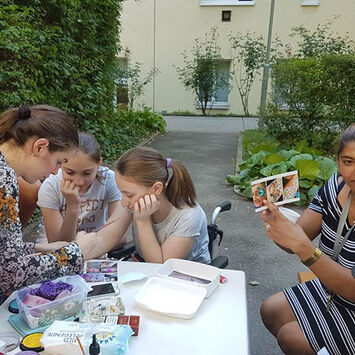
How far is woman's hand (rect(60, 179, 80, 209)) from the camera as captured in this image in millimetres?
1931

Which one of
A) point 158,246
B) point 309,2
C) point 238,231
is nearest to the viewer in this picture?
point 158,246

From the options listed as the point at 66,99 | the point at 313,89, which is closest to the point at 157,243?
the point at 66,99

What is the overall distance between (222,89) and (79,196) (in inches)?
506

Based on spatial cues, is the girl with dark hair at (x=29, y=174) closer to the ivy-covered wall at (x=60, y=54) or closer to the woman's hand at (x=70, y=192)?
the woman's hand at (x=70, y=192)

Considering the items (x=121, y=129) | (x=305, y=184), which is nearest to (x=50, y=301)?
(x=305, y=184)

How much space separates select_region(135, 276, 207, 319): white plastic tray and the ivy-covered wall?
2402mm

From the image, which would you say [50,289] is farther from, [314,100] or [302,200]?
[314,100]

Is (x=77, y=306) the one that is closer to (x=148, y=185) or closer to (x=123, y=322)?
(x=123, y=322)

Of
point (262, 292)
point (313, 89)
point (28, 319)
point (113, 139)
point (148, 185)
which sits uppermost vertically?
point (313, 89)

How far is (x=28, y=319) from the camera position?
112 cm

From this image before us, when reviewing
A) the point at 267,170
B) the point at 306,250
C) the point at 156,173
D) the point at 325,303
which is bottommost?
the point at 267,170

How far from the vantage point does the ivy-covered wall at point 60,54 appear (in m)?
3.15

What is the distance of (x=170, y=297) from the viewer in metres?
1.32

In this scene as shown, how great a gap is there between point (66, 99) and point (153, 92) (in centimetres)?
1033
